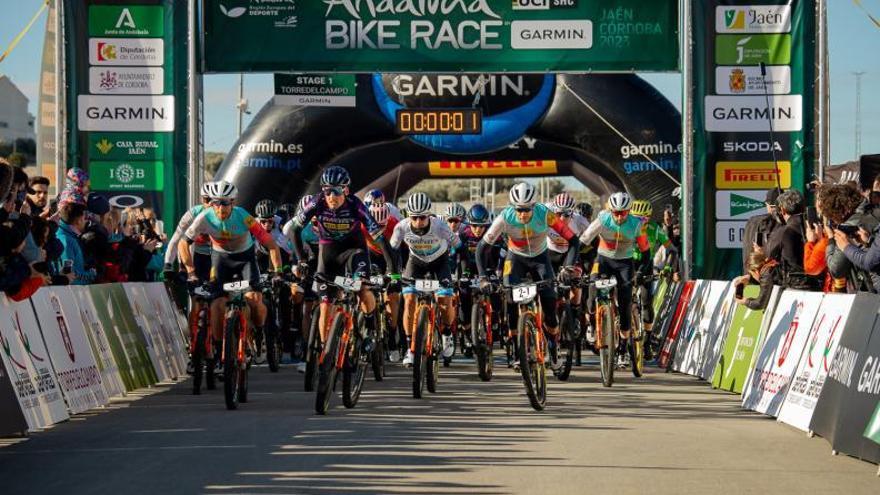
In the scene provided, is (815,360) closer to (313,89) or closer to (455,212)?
(455,212)

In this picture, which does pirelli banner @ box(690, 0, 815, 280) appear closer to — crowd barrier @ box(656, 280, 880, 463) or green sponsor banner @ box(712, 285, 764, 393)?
crowd barrier @ box(656, 280, 880, 463)

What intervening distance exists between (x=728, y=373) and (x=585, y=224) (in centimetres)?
551

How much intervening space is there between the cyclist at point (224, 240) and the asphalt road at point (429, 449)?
1074mm

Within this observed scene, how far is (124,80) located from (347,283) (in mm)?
7375

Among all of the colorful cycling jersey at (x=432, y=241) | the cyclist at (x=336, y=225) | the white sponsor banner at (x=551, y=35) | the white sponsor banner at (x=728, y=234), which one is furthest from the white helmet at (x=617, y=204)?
the cyclist at (x=336, y=225)

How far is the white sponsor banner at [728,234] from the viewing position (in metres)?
19.8

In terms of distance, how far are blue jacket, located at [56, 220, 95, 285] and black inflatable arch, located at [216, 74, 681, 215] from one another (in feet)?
51.9

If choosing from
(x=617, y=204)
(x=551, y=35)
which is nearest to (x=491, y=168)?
(x=551, y=35)

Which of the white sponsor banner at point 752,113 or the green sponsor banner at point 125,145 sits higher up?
the white sponsor banner at point 752,113

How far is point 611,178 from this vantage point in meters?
31.2

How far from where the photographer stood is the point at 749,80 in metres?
19.5

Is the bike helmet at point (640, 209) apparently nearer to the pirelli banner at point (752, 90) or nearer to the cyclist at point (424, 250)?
the pirelli banner at point (752, 90)

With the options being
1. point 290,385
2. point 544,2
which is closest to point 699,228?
point 544,2

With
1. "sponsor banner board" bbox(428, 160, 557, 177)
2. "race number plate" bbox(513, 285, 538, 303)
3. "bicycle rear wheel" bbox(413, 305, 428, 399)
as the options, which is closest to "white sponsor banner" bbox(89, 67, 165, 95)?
"bicycle rear wheel" bbox(413, 305, 428, 399)
